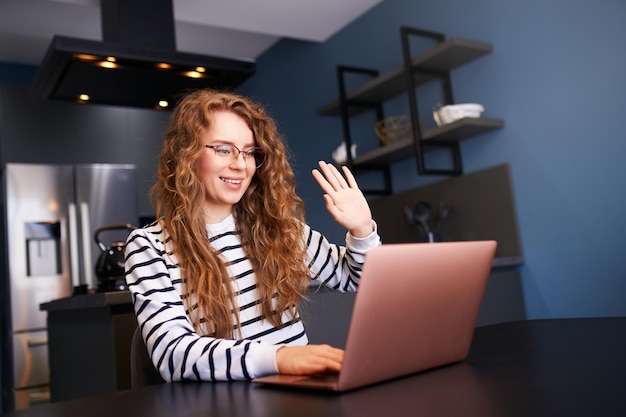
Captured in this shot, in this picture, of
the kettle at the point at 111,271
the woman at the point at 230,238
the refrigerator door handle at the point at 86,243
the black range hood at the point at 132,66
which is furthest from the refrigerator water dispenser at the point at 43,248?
the woman at the point at 230,238

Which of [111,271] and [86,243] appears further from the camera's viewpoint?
→ [86,243]

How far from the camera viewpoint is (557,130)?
267 cm

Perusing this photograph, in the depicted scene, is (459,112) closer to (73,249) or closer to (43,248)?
(73,249)

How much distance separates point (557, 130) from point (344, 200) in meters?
1.73

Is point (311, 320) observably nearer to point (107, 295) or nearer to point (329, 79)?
point (107, 295)

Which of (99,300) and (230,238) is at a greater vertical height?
(230,238)

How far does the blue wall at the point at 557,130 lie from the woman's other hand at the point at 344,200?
1.60 m

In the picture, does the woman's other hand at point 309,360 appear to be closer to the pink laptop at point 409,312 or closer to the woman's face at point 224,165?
the pink laptop at point 409,312

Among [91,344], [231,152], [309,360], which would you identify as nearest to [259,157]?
[231,152]

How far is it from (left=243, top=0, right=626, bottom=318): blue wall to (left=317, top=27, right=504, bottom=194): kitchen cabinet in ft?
0.21

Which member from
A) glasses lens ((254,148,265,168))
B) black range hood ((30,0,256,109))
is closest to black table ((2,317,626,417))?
glasses lens ((254,148,265,168))

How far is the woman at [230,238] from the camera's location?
45.8 inches

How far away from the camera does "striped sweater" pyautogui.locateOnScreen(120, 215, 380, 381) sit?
3.09 ft

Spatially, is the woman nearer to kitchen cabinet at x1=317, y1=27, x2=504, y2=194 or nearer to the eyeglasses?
the eyeglasses
